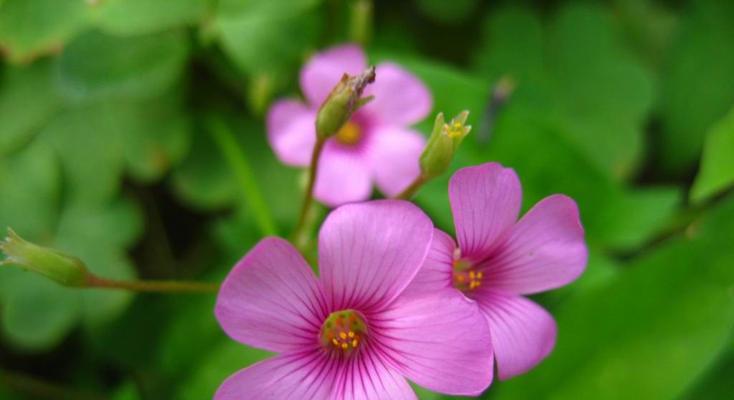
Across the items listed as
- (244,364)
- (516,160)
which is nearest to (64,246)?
(244,364)

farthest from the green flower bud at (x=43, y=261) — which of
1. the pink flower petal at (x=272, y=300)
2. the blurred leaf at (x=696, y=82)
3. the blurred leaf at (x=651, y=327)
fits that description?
the blurred leaf at (x=696, y=82)

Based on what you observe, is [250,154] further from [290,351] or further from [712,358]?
[712,358]

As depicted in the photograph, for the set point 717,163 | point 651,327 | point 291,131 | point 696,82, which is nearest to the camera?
point 717,163

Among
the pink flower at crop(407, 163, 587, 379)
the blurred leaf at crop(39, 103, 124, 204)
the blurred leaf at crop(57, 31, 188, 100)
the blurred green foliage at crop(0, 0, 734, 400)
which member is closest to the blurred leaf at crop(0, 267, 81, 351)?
the blurred green foliage at crop(0, 0, 734, 400)

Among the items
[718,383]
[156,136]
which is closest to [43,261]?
[156,136]

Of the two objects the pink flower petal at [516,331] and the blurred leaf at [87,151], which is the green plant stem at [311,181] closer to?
the pink flower petal at [516,331]

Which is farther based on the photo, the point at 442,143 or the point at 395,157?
the point at 395,157

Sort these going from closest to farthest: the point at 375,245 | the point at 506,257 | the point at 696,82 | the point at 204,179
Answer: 1. the point at 375,245
2. the point at 506,257
3. the point at 204,179
4. the point at 696,82

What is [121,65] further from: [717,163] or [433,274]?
[717,163]
